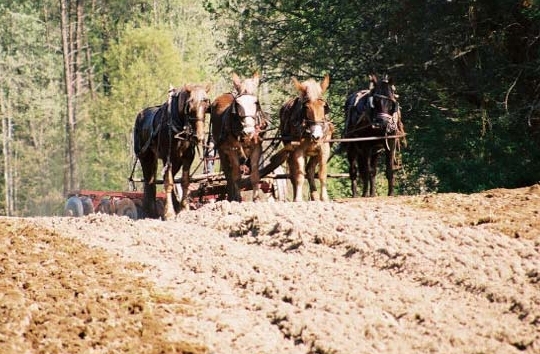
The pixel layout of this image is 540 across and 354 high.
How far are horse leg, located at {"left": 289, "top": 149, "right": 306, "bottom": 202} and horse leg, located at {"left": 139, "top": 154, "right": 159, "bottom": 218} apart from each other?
146 inches

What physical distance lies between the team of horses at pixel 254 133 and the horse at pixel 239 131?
0.05 ft

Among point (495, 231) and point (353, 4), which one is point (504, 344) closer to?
point (495, 231)

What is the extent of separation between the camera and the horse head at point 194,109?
17594 mm

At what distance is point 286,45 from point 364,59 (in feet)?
12.1

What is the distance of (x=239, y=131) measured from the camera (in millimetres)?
16844

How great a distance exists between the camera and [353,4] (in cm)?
2598

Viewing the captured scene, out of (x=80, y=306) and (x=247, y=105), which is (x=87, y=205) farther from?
(x=80, y=306)

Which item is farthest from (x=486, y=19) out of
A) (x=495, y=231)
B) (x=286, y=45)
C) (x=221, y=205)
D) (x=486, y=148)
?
(x=495, y=231)

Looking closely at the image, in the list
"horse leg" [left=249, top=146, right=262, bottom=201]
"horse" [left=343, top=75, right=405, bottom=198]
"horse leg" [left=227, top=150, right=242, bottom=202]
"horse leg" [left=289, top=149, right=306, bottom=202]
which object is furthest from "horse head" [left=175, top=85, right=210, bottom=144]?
"horse" [left=343, top=75, right=405, bottom=198]

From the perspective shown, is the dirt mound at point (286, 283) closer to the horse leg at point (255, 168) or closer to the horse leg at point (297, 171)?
the horse leg at point (297, 171)

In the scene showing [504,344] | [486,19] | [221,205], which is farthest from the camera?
[486,19]

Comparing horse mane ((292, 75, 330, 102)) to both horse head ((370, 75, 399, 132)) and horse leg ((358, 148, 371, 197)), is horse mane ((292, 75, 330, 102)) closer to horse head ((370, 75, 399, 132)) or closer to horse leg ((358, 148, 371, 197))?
horse head ((370, 75, 399, 132))

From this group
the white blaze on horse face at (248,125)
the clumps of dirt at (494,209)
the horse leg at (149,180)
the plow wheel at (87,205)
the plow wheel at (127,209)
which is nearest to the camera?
the clumps of dirt at (494,209)

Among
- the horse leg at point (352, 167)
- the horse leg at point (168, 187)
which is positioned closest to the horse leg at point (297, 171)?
the horse leg at point (168, 187)
